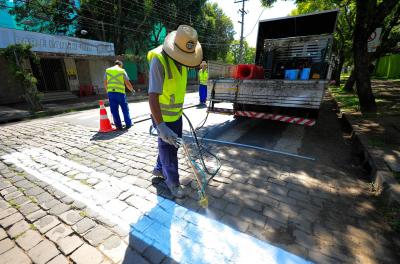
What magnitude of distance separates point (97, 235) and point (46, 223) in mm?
718

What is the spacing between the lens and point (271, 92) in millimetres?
5234

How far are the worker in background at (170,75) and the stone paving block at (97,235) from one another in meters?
1.16

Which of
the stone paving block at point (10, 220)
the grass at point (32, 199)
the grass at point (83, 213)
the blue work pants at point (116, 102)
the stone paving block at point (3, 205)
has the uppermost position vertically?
the blue work pants at point (116, 102)

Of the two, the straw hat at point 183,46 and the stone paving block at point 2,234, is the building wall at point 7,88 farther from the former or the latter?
the straw hat at point 183,46

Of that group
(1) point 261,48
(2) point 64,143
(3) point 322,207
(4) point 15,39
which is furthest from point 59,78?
(3) point 322,207

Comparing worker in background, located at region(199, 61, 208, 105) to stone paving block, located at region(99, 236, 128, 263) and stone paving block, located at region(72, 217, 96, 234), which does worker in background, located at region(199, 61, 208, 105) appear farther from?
stone paving block, located at region(99, 236, 128, 263)

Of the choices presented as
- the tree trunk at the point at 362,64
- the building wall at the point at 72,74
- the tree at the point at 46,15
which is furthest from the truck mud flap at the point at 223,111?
the tree at the point at 46,15

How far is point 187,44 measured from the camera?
2.42 meters

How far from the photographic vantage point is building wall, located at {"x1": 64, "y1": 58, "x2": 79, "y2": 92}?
1588 cm

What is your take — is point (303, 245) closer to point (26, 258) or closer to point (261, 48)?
point (26, 258)

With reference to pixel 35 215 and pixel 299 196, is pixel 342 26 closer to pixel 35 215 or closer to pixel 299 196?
pixel 299 196

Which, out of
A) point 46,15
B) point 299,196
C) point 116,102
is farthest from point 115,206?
point 46,15

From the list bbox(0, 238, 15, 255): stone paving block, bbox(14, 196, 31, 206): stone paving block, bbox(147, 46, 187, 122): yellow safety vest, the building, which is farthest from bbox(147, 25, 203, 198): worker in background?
the building

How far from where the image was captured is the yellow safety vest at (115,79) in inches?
226
